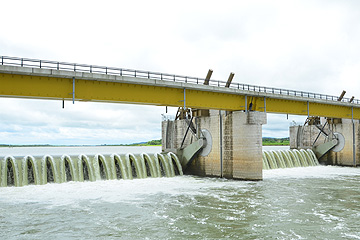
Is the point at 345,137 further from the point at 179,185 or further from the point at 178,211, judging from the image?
the point at 178,211

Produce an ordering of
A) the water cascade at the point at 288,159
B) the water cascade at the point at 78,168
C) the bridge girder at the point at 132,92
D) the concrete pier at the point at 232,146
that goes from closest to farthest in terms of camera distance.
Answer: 1. the bridge girder at the point at 132,92
2. the water cascade at the point at 78,168
3. the concrete pier at the point at 232,146
4. the water cascade at the point at 288,159

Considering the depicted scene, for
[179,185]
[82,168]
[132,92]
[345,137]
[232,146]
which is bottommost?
[179,185]

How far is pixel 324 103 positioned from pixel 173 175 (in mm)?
21595

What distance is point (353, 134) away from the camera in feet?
163

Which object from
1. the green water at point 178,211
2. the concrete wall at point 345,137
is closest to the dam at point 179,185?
the green water at point 178,211

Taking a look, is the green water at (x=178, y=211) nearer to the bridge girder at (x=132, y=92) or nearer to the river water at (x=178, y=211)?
the river water at (x=178, y=211)

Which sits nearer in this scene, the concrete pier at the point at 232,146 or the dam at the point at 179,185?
the dam at the point at 179,185

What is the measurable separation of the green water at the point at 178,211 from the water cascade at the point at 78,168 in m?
1.33

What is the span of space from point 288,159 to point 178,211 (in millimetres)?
31619

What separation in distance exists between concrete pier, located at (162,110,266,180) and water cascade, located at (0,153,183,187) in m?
3.93

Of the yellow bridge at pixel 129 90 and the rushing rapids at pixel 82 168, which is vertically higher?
the yellow bridge at pixel 129 90

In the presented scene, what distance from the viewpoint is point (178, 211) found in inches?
682

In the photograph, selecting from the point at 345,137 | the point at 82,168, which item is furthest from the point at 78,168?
the point at 345,137

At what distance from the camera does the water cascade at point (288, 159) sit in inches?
1670
